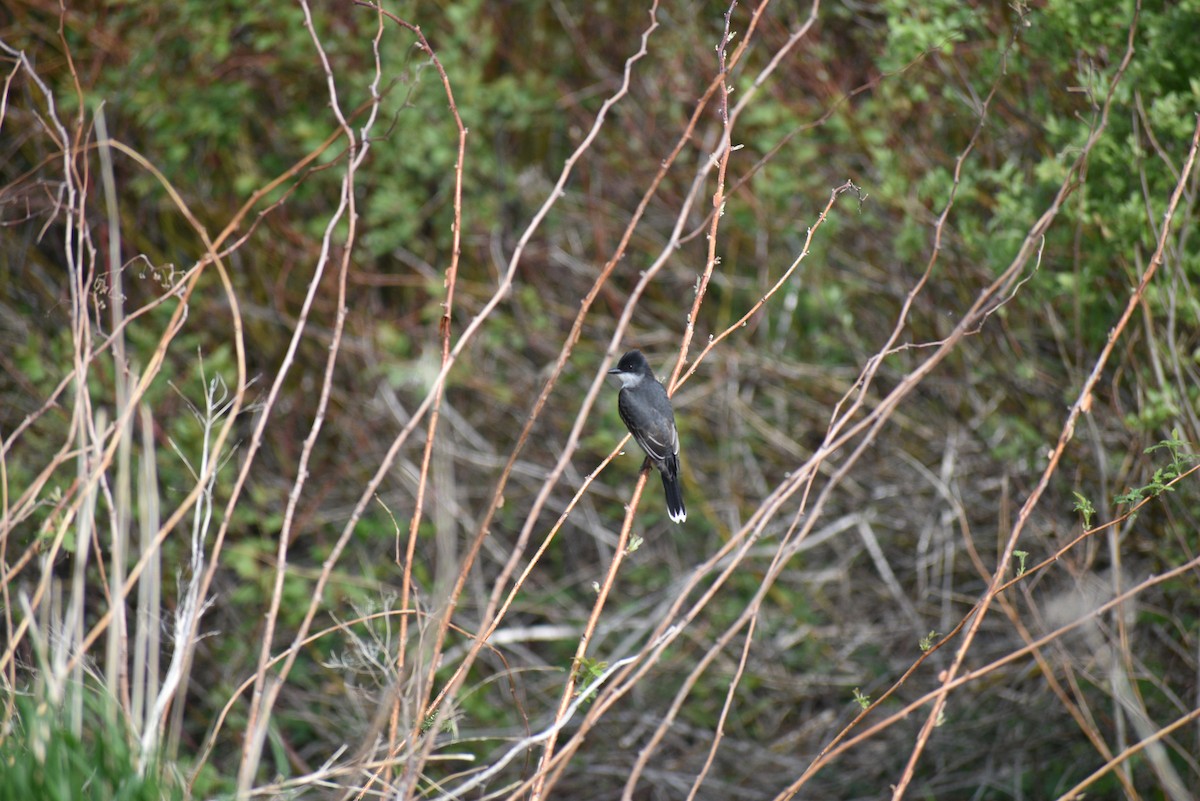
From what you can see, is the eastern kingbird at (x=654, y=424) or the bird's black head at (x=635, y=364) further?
the bird's black head at (x=635, y=364)

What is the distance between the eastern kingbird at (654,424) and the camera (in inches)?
174

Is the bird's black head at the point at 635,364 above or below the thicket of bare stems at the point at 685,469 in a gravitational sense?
above

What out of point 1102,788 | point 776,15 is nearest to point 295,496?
point 1102,788

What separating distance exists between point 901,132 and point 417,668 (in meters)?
4.77

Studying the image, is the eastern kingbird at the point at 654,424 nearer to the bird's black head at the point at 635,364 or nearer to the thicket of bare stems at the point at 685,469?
the bird's black head at the point at 635,364

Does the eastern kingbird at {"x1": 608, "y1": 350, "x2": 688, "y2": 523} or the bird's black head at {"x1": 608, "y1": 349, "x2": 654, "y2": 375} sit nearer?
the eastern kingbird at {"x1": 608, "y1": 350, "x2": 688, "y2": 523}

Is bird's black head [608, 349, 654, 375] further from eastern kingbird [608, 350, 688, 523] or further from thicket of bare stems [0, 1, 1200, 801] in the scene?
thicket of bare stems [0, 1, 1200, 801]

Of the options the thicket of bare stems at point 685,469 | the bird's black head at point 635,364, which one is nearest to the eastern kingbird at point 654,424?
the bird's black head at point 635,364

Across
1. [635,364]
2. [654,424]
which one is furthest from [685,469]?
[654,424]

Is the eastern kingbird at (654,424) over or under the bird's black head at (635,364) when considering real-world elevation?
under

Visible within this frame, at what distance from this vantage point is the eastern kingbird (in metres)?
4.43

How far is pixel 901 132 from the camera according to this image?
6.14m

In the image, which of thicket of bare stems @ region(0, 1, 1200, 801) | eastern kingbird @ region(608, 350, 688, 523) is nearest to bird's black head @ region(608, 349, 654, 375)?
eastern kingbird @ region(608, 350, 688, 523)

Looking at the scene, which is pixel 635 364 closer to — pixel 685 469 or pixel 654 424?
pixel 654 424
